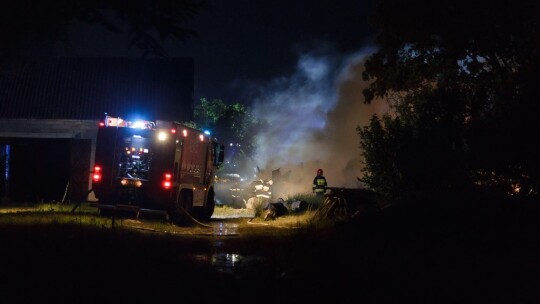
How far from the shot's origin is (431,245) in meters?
10.1

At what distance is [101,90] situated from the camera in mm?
25703

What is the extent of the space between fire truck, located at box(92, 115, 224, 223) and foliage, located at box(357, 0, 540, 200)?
20.3ft

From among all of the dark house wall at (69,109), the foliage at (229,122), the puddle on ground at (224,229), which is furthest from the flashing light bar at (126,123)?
the foliage at (229,122)

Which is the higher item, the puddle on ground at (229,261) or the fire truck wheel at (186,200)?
the fire truck wheel at (186,200)

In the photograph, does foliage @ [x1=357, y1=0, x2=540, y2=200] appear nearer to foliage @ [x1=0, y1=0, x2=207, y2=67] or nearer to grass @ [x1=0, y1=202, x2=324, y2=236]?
grass @ [x1=0, y1=202, x2=324, y2=236]

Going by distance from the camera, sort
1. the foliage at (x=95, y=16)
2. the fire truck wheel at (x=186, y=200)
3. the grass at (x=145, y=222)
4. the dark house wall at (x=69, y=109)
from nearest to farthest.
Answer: the foliage at (x=95, y=16) < the grass at (x=145, y=222) < the fire truck wheel at (x=186, y=200) < the dark house wall at (x=69, y=109)

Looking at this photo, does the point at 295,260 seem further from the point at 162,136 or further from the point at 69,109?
the point at 69,109

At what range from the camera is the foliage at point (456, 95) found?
13.9m

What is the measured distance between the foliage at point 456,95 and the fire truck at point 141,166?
6.18 meters

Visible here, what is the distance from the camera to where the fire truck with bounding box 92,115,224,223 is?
14.4 meters

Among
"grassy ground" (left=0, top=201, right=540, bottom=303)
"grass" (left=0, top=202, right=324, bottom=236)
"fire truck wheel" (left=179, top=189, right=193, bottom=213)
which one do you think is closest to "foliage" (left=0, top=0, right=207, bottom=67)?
"grassy ground" (left=0, top=201, right=540, bottom=303)

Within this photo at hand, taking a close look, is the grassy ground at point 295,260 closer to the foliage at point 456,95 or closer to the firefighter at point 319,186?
the foliage at point 456,95

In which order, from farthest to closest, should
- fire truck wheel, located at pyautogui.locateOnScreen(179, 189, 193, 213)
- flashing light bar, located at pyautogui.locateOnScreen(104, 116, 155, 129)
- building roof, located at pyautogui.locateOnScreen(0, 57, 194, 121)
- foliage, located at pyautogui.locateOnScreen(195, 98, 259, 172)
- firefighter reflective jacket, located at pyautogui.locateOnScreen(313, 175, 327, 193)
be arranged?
foliage, located at pyautogui.locateOnScreen(195, 98, 259, 172), building roof, located at pyautogui.locateOnScreen(0, 57, 194, 121), firefighter reflective jacket, located at pyautogui.locateOnScreen(313, 175, 327, 193), fire truck wheel, located at pyautogui.locateOnScreen(179, 189, 193, 213), flashing light bar, located at pyautogui.locateOnScreen(104, 116, 155, 129)

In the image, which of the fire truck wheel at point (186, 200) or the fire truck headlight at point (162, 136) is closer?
the fire truck headlight at point (162, 136)
